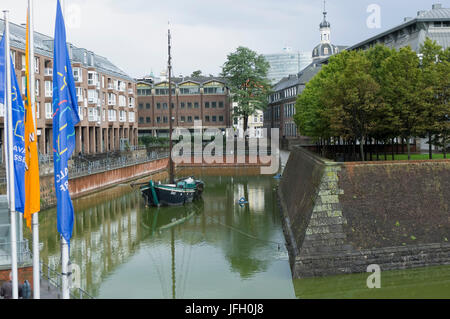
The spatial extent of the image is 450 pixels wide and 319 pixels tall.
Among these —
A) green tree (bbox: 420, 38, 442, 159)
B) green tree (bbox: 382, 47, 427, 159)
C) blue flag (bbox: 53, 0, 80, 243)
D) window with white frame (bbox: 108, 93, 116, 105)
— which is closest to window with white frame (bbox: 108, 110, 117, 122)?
window with white frame (bbox: 108, 93, 116, 105)

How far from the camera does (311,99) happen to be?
51219 millimetres

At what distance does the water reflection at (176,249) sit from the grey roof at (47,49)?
17123 mm

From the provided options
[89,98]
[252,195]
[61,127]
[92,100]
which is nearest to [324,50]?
[92,100]

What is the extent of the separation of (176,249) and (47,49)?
37130 mm

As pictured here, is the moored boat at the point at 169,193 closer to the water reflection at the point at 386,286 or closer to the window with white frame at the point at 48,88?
the window with white frame at the point at 48,88

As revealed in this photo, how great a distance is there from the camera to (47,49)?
2235 inches

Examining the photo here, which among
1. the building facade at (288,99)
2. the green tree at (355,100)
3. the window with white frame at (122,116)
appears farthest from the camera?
the building facade at (288,99)

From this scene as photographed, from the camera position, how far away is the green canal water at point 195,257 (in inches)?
850

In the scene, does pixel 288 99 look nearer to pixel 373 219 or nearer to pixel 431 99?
pixel 431 99

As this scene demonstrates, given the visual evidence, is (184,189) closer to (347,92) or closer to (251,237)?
(251,237)

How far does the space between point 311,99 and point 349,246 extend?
30.3m

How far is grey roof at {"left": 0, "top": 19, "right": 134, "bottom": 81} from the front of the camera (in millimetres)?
48550

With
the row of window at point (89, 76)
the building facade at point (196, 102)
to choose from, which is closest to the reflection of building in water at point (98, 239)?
the row of window at point (89, 76)

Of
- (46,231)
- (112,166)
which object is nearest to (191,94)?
(112,166)
